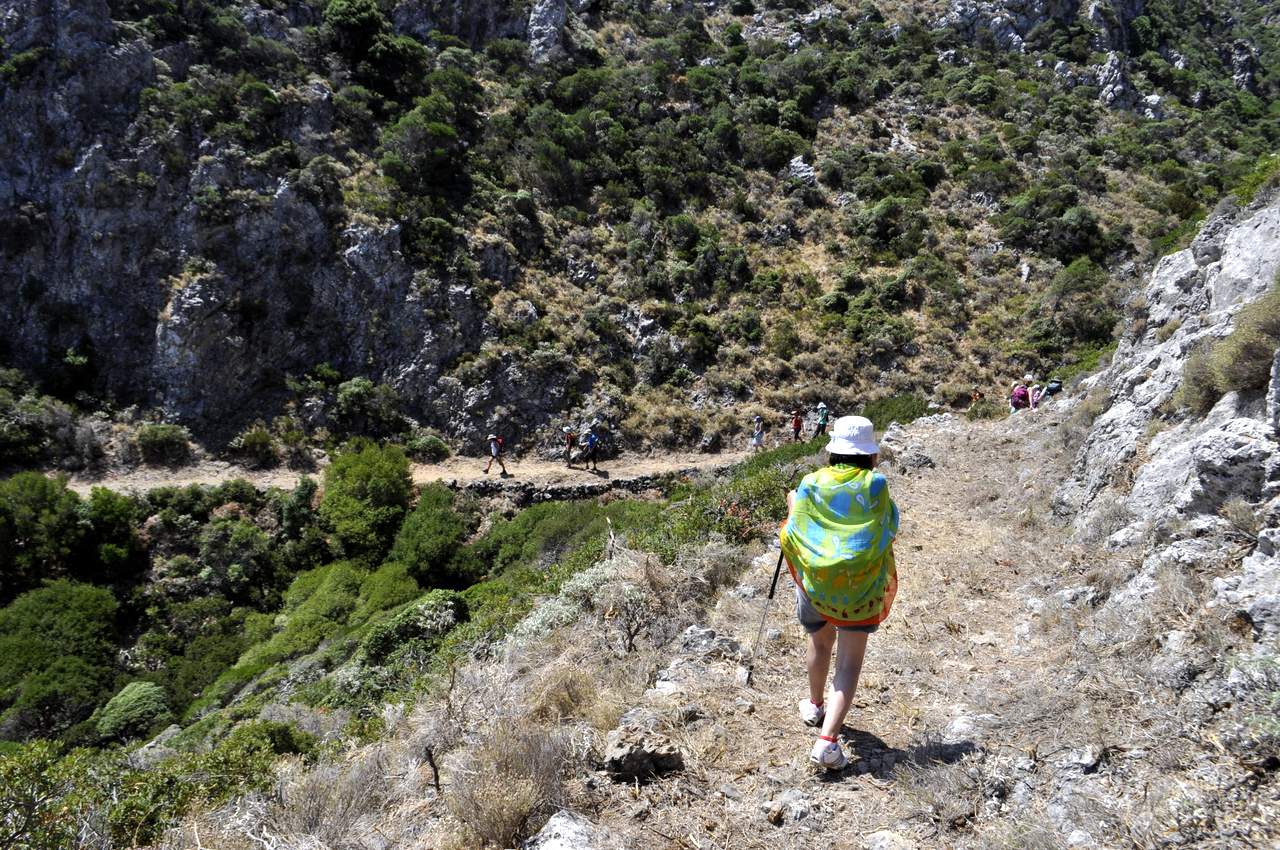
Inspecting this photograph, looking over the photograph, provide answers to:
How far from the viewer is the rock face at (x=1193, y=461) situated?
316 centimetres

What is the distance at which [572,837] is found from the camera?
2395 millimetres

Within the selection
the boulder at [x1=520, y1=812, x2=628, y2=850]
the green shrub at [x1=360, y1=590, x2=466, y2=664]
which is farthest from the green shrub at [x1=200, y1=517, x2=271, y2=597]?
the boulder at [x1=520, y1=812, x2=628, y2=850]

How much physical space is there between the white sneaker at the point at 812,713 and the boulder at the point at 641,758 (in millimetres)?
682

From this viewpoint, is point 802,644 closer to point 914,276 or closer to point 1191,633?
point 1191,633

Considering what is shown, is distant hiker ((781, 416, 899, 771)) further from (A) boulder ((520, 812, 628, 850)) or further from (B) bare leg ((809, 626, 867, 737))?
(A) boulder ((520, 812, 628, 850))

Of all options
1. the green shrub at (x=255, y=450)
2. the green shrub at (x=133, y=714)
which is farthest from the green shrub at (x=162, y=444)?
the green shrub at (x=133, y=714)

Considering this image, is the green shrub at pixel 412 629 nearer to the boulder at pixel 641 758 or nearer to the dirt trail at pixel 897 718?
the dirt trail at pixel 897 718

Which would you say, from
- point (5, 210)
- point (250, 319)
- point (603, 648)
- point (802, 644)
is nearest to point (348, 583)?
point (250, 319)

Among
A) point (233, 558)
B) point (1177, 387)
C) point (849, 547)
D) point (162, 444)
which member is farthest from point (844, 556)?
point (162, 444)

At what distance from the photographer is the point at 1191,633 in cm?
288

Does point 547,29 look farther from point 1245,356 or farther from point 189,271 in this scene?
point 1245,356

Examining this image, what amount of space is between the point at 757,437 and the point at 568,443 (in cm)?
632

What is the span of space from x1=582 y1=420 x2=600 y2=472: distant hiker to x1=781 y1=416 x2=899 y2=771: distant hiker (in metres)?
17.9

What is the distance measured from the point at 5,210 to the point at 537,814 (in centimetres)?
3153
